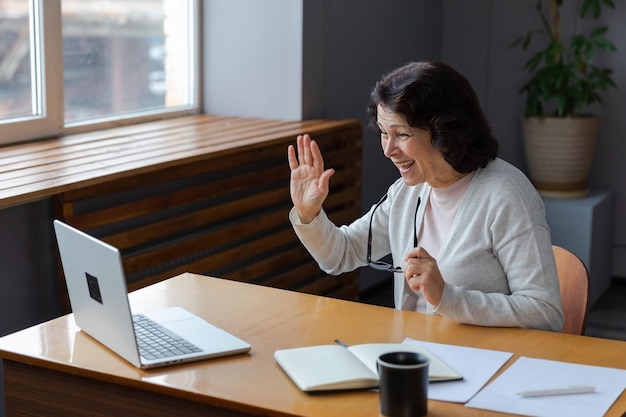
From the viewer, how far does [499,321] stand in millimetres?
2029

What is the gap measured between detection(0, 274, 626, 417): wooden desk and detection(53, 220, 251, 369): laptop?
3cm

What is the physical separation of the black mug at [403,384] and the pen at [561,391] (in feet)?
0.65

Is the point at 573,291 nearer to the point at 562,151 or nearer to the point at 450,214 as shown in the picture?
the point at 450,214

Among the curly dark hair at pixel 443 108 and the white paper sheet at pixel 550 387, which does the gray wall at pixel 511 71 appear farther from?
the white paper sheet at pixel 550 387

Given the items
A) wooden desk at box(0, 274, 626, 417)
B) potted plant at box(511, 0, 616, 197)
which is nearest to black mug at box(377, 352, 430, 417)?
wooden desk at box(0, 274, 626, 417)

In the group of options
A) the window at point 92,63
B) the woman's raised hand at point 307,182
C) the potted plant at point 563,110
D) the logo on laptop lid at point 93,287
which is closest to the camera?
the logo on laptop lid at point 93,287

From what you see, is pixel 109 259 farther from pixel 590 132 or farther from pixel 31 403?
pixel 590 132

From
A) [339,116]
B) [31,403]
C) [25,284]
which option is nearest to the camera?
[31,403]

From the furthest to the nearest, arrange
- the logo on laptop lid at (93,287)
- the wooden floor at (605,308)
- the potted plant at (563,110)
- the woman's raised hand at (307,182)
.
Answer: the potted plant at (563,110) < the wooden floor at (605,308) < the woman's raised hand at (307,182) < the logo on laptop lid at (93,287)

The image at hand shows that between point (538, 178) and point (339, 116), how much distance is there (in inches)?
44.2

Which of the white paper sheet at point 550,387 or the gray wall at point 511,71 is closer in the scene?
the white paper sheet at point 550,387

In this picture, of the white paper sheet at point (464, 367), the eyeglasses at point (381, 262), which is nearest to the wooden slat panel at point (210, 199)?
the eyeglasses at point (381, 262)


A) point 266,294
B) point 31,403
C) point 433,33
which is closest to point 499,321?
point 266,294

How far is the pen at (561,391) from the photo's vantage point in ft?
5.41
